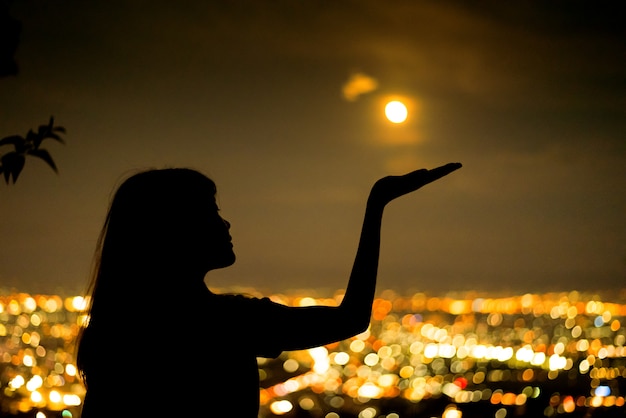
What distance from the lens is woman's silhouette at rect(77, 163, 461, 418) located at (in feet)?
4.56

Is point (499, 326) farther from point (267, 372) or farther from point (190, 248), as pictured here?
point (190, 248)

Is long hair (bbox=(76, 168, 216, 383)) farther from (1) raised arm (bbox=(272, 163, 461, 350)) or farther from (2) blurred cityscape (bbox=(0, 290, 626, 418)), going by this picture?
(2) blurred cityscape (bbox=(0, 290, 626, 418))

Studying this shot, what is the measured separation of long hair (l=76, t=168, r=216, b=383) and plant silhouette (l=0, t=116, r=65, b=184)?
564 mm

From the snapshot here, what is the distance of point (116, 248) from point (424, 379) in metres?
57.8

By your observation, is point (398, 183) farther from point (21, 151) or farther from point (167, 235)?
point (21, 151)

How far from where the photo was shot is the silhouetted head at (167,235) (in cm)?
148

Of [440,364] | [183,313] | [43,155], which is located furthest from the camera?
[440,364]

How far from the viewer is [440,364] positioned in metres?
65.2

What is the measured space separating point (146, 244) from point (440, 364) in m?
66.1

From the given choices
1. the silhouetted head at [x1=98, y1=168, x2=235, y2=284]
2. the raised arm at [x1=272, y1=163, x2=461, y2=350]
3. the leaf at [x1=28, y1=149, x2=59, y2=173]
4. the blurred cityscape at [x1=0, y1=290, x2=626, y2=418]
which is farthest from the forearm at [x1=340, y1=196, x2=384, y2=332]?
the blurred cityscape at [x1=0, y1=290, x2=626, y2=418]

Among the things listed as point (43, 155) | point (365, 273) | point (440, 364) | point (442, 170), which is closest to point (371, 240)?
point (365, 273)

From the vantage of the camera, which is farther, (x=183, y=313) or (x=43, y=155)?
(x=43, y=155)

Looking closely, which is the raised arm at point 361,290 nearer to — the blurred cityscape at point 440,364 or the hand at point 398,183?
A: the hand at point 398,183

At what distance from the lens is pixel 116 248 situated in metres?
1.50
